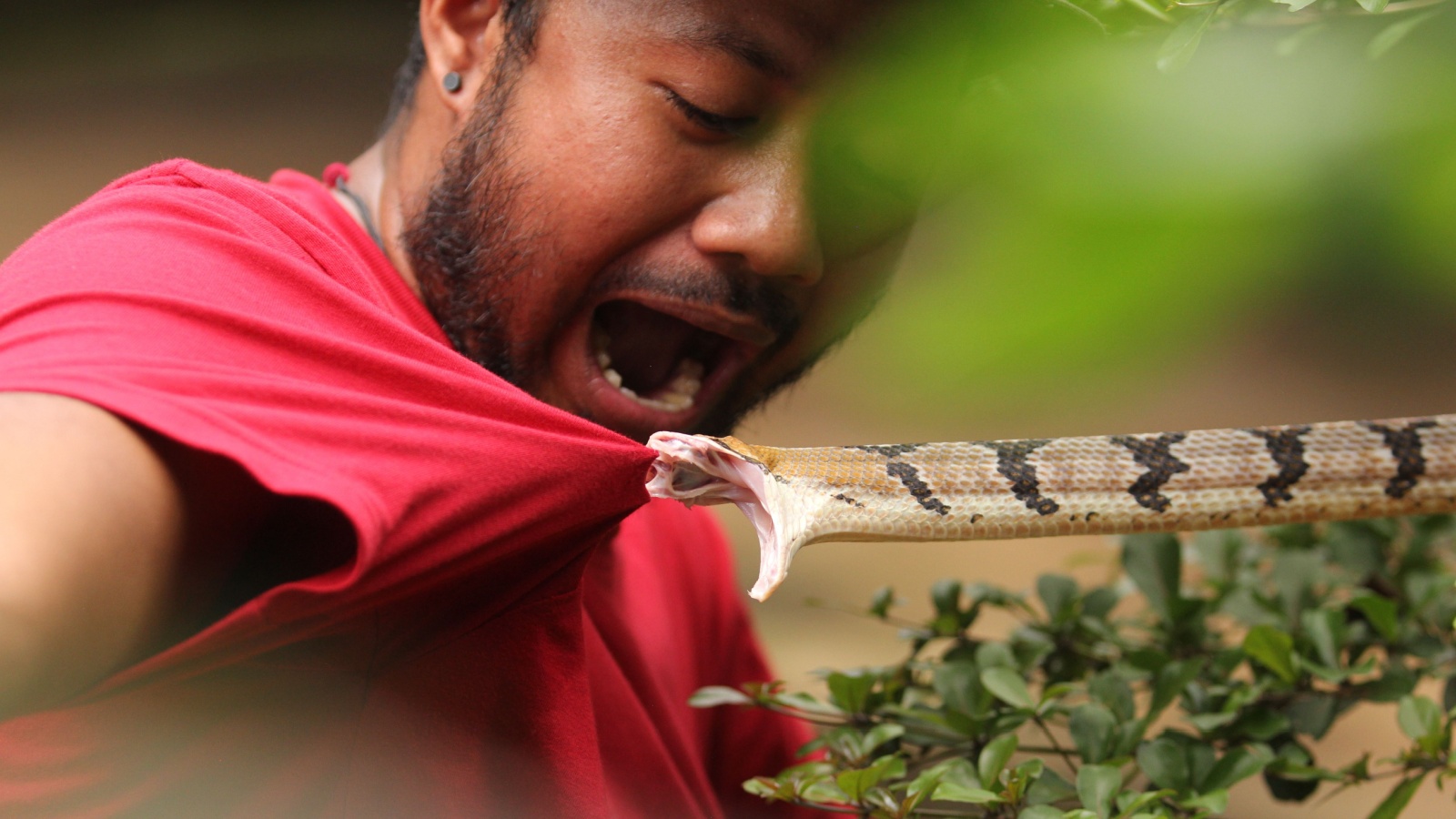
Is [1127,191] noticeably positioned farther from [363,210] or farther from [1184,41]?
[363,210]

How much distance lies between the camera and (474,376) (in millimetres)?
466

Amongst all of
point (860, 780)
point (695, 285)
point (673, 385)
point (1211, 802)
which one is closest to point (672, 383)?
point (673, 385)

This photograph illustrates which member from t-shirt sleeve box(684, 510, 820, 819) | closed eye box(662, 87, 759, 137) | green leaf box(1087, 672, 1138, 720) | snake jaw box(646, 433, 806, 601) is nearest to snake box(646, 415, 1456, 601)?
snake jaw box(646, 433, 806, 601)

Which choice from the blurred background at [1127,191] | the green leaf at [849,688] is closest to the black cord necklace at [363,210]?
the blurred background at [1127,191]

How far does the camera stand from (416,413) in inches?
16.7

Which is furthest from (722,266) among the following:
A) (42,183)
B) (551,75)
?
(42,183)

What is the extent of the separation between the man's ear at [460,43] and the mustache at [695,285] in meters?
0.19

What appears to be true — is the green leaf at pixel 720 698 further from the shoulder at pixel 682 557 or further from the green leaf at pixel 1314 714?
the green leaf at pixel 1314 714

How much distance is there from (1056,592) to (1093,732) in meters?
0.20

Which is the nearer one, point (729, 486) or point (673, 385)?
point (729, 486)

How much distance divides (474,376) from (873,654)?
6.04ft

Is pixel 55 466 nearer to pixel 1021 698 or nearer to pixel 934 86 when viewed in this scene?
pixel 934 86

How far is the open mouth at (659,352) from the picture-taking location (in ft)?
2.52

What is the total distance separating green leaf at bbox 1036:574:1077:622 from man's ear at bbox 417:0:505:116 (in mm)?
608
